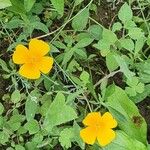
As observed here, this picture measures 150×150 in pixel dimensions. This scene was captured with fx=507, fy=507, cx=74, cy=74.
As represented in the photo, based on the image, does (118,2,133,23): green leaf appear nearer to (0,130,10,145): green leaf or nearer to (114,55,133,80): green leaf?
(114,55,133,80): green leaf

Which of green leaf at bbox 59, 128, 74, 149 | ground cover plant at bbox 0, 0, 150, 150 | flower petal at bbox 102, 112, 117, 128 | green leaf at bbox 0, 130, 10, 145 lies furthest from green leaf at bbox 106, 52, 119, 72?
green leaf at bbox 0, 130, 10, 145

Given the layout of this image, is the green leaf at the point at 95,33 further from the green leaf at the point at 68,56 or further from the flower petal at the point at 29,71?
the flower petal at the point at 29,71

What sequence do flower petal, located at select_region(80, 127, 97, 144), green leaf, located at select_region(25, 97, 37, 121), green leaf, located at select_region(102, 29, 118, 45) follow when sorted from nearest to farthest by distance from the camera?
flower petal, located at select_region(80, 127, 97, 144) → green leaf, located at select_region(25, 97, 37, 121) → green leaf, located at select_region(102, 29, 118, 45)

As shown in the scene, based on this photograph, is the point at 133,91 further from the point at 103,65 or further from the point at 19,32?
the point at 19,32

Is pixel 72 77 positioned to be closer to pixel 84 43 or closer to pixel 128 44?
pixel 84 43

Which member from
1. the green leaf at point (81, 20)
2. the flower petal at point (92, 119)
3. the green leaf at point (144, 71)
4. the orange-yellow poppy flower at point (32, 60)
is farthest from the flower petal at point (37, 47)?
the green leaf at point (144, 71)

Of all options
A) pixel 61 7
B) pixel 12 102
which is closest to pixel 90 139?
pixel 12 102

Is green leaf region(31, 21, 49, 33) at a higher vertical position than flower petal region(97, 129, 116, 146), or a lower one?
higher

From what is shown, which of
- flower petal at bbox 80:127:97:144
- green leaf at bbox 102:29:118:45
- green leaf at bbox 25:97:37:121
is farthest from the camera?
green leaf at bbox 102:29:118:45
